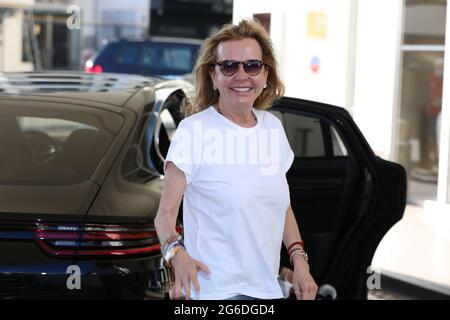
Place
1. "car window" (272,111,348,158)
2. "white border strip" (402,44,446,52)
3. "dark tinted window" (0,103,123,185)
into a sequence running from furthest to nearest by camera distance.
A: "white border strip" (402,44,446,52)
"car window" (272,111,348,158)
"dark tinted window" (0,103,123,185)

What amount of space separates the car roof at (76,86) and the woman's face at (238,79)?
6.18 ft

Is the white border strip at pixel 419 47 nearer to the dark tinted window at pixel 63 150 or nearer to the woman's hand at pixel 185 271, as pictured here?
the dark tinted window at pixel 63 150

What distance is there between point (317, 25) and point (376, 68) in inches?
25.4

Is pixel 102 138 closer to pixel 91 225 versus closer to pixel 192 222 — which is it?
pixel 91 225

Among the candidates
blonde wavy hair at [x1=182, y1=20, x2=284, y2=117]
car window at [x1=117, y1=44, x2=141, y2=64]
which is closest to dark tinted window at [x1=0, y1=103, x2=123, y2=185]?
blonde wavy hair at [x1=182, y1=20, x2=284, y2=117]

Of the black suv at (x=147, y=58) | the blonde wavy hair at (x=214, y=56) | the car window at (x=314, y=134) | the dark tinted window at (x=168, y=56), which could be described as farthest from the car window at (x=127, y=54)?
the blonde wavy hair at (x=214, y=56)

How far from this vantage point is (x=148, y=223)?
3689 mm

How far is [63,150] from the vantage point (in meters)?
4.57

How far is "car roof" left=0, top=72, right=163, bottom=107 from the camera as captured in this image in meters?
4.61

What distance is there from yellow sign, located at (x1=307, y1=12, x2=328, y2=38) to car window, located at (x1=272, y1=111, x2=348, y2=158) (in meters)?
2.09

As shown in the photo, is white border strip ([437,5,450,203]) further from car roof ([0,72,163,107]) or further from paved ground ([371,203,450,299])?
car roof ([0,72,163,107])

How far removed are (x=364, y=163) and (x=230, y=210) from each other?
170 cm

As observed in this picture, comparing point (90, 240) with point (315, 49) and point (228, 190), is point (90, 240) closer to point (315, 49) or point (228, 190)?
point (228, 190)
